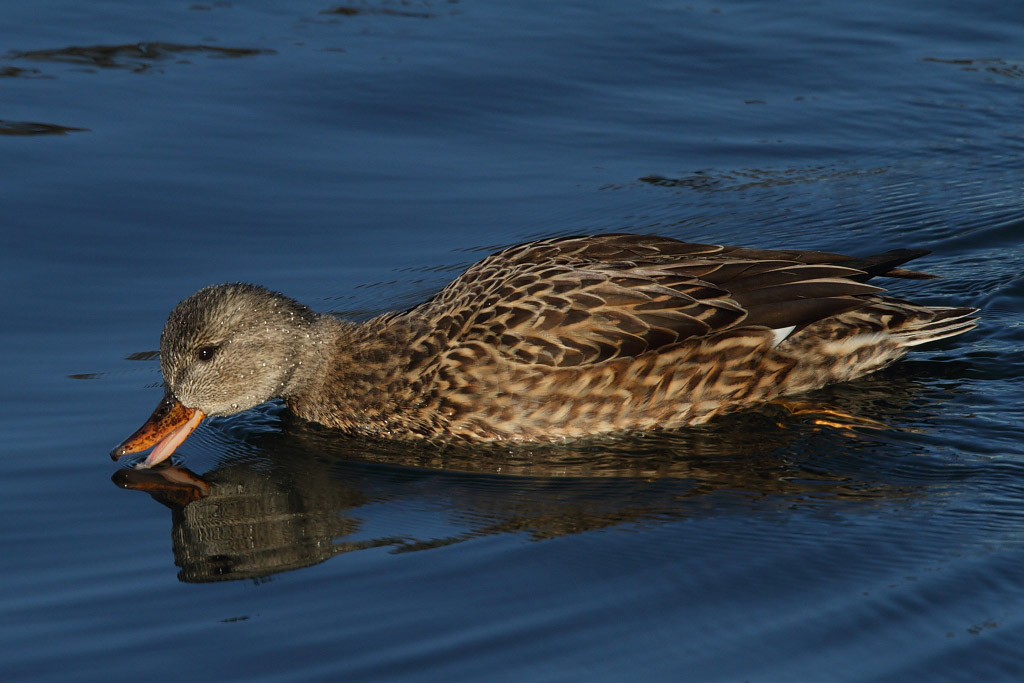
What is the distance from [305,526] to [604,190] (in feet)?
17.1

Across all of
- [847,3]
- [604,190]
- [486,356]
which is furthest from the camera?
[847,3]

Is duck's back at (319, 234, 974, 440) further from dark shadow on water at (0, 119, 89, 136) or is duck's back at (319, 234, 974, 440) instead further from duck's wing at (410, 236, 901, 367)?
dark shadow on water at (0, 119, 89, 136)

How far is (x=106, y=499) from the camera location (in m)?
7.41

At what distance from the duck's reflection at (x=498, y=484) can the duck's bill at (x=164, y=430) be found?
4.8 inches

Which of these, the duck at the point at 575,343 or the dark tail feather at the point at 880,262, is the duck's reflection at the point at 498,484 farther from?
the dark tail feather at the point at 880,262

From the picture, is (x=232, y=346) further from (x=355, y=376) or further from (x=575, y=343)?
(x=575, y=343)

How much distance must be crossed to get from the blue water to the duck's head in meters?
0.24

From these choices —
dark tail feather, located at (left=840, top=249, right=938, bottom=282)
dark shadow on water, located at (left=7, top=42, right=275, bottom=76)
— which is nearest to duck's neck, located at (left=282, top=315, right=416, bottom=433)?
dark tail feather, located at (left=840, top=249, right=938, bottom=282)

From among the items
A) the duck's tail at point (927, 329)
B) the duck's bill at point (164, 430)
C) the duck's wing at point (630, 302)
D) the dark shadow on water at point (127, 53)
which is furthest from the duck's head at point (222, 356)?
the dark shadow on water at point (127, 53)

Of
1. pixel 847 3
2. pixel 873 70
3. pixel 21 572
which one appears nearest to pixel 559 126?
pixel 873 70

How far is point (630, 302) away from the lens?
7.88 m

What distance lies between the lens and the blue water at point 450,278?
5.79 meters

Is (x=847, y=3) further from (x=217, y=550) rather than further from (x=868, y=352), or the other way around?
(x=217, y=550)

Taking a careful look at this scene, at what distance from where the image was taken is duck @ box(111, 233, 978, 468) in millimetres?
7898
